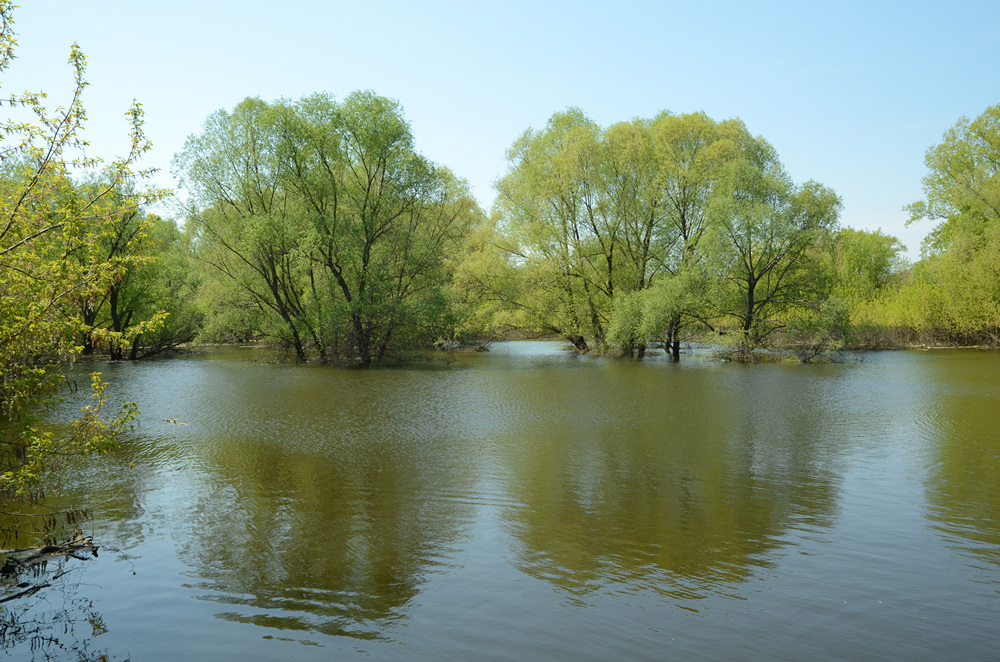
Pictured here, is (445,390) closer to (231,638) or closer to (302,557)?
(302,557)

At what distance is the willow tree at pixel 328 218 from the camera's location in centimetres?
3794

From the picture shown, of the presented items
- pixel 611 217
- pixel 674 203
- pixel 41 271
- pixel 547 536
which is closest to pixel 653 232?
pixel 674 203

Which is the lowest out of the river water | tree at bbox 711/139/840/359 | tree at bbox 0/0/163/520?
the river water

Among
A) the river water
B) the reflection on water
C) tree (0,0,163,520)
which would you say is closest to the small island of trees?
the reflection on water

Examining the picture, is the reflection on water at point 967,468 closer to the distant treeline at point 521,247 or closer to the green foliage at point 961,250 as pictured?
the distant treeline at point 521,247

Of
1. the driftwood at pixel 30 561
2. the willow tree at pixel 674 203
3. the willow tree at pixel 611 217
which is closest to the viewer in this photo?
the driftwood at pixel 30 561

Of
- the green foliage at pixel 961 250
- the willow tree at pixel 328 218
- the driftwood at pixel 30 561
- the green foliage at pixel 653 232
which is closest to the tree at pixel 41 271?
the driftwood at pixel 30 561

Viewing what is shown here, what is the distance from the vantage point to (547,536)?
962 centimetres

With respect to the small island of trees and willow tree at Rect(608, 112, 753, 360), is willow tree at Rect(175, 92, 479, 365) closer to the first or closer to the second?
the small island of trees

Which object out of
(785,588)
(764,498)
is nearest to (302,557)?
(785,588)

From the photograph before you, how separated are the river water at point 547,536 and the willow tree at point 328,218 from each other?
19.0m

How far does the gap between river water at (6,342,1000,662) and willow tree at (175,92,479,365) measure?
1898 cm

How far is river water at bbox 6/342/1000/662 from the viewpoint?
657 cm

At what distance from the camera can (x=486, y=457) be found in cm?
→ 1516
